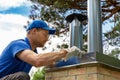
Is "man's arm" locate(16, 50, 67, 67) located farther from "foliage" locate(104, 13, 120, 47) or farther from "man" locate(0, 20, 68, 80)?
"foliage" locate(104, 13, 120, 47)

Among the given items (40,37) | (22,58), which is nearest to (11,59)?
(22,58)

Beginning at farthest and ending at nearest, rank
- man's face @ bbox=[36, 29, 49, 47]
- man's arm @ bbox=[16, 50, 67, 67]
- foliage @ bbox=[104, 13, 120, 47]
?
1. foliage @ bbox=[104, 13, 120, 47]
2. man's face @ bbox=[36, 29, 49, 47]
3. man's arm @ bbox=[16, 50, 67, 67]

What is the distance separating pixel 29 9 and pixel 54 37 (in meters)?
0.99

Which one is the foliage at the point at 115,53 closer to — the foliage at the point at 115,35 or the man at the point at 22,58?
the foliage at the point at 115,35

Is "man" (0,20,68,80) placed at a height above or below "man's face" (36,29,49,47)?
below

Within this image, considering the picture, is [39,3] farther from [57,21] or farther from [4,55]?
[4,55]

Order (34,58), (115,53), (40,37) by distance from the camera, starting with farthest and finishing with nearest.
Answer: (115,53) < (40,37) < (34,58)

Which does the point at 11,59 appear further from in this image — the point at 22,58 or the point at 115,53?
the point at 115,53

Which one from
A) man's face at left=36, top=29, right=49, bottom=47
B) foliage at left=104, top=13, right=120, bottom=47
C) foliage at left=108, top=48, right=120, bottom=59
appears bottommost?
foliage at left=108, top=48, right=120, bottom=59

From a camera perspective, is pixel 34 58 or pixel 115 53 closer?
pixel 34 58

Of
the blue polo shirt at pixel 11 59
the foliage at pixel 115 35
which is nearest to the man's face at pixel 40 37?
the blue polo shirt at pixel 11 59

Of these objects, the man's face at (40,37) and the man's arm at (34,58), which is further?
the man's face at (40,37)

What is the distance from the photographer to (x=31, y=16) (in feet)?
23.7

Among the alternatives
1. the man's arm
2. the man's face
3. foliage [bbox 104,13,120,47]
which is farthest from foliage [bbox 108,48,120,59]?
the man's arm
